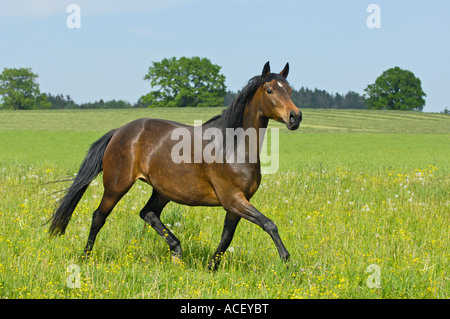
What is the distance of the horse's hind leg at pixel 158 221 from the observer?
6.29 metres

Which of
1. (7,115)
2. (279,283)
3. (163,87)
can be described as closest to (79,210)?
(279,283)

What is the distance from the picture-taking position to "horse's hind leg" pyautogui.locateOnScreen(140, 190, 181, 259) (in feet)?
20.6

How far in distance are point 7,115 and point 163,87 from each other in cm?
3036

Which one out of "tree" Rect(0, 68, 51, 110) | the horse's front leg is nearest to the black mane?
the horse's front leg

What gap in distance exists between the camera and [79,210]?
8.38 m

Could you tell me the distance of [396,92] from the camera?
297 ft

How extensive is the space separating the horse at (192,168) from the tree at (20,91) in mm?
99835

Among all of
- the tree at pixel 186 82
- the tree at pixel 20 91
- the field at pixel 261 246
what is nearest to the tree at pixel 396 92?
the tree at pixel 186 82

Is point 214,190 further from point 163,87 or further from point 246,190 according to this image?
point 163,87
